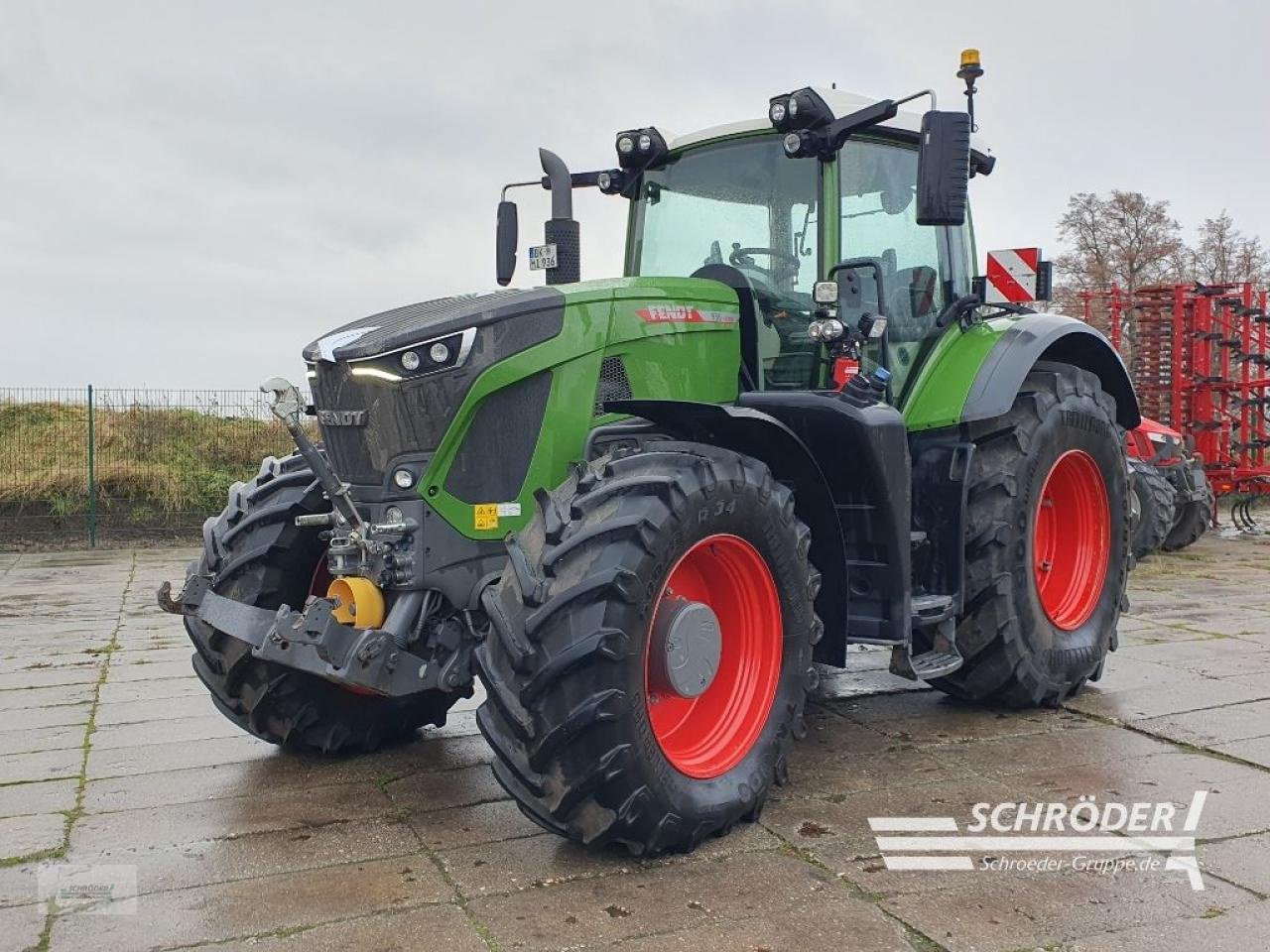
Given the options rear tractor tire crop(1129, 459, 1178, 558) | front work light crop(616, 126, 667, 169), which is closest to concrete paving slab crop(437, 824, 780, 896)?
front work light crop(616, 126, 667, 169)

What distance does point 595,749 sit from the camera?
3320 mm

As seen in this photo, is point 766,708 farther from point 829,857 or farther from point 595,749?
point 595,749

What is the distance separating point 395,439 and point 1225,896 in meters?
2.81

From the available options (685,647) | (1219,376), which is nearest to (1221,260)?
(1219,376)

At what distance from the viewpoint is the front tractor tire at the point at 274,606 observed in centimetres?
439

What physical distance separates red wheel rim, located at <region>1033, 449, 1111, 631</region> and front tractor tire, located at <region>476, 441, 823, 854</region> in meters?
2.28

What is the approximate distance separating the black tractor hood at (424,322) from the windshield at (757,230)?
108cm

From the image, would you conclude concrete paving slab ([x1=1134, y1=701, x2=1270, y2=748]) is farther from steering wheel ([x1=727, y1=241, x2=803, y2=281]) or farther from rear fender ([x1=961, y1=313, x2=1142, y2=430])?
steering wheel ([x1=727, y1=241, x2=803, y2=281])

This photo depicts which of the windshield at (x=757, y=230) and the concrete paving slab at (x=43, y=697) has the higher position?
the windshield at (x=757, y=230)

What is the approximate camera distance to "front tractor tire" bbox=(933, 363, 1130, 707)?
5070 mm

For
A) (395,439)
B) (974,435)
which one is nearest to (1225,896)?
(974,435)

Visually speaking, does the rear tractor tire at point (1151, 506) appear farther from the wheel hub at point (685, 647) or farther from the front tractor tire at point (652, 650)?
the wheel hub at point (685, 647)

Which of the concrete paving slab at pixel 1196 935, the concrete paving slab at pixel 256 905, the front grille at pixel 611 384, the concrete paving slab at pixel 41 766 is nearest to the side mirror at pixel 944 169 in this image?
the front grille at pixel 611 384

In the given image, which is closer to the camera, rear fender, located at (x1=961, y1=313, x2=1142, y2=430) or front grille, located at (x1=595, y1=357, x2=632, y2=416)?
front grille, located at (x1=595, y1=357, x2=632, y2=416)
